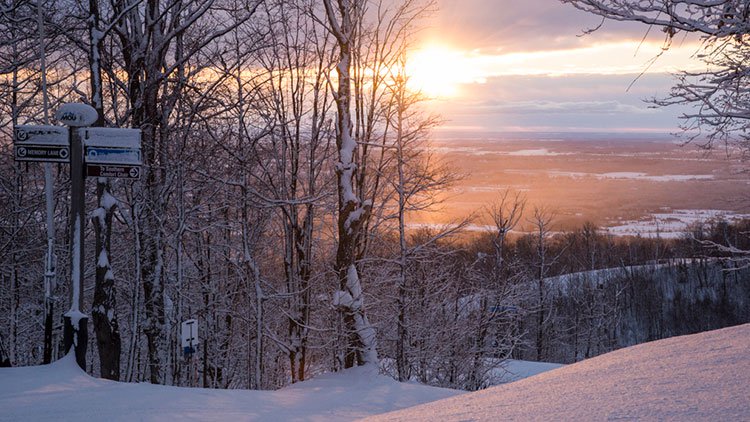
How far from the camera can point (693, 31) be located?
257 inches

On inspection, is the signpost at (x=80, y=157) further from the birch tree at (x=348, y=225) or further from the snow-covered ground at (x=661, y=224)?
the snow-covered ground at (x=661, y=224)

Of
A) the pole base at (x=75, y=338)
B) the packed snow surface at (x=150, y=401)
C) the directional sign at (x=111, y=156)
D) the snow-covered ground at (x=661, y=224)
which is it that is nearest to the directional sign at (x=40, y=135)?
the directional sign at (x=111, y=156)

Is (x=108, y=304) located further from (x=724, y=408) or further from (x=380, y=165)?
(x=380, y=165)

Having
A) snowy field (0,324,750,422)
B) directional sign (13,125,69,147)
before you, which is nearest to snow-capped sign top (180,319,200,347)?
snowy field (0,324,750,422)

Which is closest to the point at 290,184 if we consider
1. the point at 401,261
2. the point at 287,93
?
the point at 287,93

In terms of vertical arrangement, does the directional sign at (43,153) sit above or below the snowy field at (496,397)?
above

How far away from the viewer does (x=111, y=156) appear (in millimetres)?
7508

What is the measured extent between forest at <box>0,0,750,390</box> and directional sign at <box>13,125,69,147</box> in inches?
24.6

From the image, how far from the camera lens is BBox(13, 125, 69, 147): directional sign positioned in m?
7.22

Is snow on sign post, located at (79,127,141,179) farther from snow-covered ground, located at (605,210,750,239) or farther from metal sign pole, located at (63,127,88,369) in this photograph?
snow-covered ground, located at (605,210,750,239)

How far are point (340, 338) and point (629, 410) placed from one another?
13537 mm

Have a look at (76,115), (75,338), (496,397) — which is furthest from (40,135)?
(496,397)

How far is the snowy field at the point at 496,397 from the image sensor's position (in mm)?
3855

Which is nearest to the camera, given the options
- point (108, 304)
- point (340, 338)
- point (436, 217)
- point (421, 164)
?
point (108, 304)
